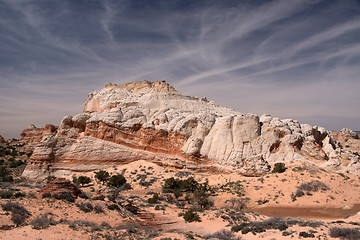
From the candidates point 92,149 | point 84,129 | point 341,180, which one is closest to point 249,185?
point 341,180

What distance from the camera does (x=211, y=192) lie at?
24.0 metres

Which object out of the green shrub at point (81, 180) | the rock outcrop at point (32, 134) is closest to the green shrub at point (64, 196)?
the green shrub at point (81, 180)

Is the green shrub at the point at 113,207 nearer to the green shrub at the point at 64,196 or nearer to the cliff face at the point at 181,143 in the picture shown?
the green shrub at the point at 64,196

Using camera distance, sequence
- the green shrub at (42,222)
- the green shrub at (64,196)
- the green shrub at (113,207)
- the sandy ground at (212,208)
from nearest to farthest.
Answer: the green shrub at (42,222), the sandy ground at (212,208), the green shrub at (64,196), the green shrub at (113,207)

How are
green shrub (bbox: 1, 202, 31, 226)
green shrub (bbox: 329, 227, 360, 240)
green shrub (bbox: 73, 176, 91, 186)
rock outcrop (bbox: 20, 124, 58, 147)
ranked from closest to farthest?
green shrub (bbox: 329, 227, 360, 240) → green shrub (bbox: 1, 202, 31, 226) → green shrub (bbox: 73, 176, 91, 186) → rock outcrop (bbox: 20, 124, 58, 147)

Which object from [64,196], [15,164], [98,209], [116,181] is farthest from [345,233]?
[15,164]

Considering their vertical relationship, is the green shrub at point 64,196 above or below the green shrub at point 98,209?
above

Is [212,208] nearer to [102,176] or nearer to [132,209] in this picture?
[132,209]

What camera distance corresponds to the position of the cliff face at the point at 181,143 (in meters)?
27.2

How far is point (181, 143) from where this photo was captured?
96.0ft

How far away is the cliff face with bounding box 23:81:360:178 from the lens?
89.2ft

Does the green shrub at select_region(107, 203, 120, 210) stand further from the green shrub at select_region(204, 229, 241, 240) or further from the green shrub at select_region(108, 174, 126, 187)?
the green shrub at select_region(108, 174, 126, 187)

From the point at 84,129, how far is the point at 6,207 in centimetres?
1982

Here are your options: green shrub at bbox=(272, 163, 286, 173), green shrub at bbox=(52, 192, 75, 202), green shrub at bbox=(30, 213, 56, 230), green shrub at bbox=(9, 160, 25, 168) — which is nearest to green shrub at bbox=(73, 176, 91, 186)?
green shrub at bbox=(52, 192, 75, 202)
